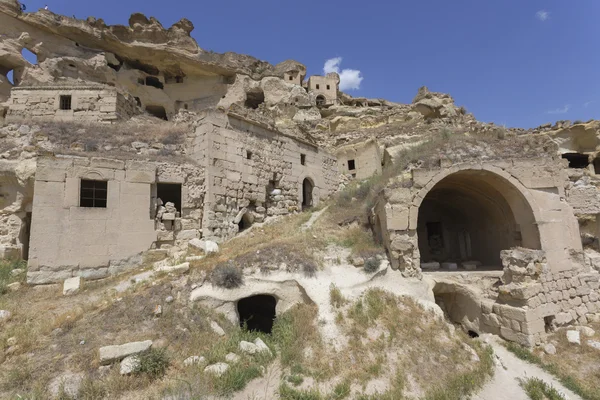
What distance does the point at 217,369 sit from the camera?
4723mm

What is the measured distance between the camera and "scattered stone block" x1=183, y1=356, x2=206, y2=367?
4781mm

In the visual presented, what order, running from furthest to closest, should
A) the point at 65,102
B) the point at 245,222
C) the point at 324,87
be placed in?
the point at 324,87 → the point at 65,102 → the point at 245,222

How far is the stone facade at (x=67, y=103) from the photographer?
13.0 m

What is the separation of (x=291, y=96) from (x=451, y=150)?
15.9m

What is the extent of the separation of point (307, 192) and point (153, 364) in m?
11.0

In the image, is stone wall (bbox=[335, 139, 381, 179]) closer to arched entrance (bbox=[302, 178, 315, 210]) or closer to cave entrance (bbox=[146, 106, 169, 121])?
arched entrance (bbox=[302, 178, 315, 210])

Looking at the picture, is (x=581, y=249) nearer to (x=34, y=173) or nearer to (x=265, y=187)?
(x=265, y=187)

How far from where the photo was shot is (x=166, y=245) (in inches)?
356

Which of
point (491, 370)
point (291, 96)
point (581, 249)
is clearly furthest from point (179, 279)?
point (291, 96)

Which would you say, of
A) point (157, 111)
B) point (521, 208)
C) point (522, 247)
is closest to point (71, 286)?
point (522, 247)

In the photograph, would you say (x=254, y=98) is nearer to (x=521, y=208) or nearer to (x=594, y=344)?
(x=521, y=208)

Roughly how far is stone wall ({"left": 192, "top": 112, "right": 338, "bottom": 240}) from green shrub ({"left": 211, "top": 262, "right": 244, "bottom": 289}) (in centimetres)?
323

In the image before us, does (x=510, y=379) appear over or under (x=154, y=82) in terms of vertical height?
under

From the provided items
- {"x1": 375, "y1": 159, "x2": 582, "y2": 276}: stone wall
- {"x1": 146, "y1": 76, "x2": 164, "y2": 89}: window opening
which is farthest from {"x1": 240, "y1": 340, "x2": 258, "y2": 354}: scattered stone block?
{"x1": 146, "y1": 76, "x2": 164, "y2": 89}: window opening
